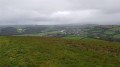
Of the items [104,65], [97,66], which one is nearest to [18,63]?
[97,66]

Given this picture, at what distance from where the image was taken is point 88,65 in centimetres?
1073

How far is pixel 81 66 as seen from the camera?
1039 cm

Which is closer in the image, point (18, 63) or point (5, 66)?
point (5, 66)

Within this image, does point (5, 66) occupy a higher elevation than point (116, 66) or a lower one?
higher

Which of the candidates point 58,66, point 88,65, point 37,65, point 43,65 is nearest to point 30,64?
point 37,65

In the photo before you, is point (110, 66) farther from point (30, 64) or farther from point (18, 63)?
point (18, 63)

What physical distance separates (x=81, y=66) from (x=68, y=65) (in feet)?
4.85

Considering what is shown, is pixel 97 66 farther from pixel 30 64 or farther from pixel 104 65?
pixel 30 64

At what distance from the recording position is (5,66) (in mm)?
9867

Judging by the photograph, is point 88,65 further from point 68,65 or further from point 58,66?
point 58,66

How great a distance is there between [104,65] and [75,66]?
141 inches

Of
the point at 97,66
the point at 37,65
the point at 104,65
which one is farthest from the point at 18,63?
the point at 104,65

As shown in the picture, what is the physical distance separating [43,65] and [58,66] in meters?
1.72

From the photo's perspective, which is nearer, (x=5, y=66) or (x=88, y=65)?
(x=5, y=66)
